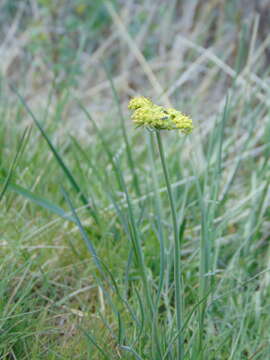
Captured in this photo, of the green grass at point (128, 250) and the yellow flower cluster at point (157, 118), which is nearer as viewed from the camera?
the yellow flower cluster at point (157, 118)

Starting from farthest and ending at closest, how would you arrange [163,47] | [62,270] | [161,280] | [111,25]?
[111,25] < [163,47] < [62,270] < [161,280]

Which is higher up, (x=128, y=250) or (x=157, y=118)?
(x=157, y=118)

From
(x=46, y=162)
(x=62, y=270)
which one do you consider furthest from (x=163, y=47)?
(x=62, y=270)

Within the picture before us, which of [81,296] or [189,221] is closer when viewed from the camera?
[81,296]

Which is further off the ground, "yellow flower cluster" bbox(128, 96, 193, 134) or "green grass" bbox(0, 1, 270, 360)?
"yellow flower cluster" bbox(128, 96, 193, 134)

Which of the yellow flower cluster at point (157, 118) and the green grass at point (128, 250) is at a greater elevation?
the yellow flower cluster at point (157, 118)

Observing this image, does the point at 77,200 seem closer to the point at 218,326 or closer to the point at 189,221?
the point at 189,221

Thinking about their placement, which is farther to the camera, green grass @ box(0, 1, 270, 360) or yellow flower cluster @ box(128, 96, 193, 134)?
green grass @ box(0, 1, 270, 360)

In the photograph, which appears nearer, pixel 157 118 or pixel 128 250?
pixel 157 118
